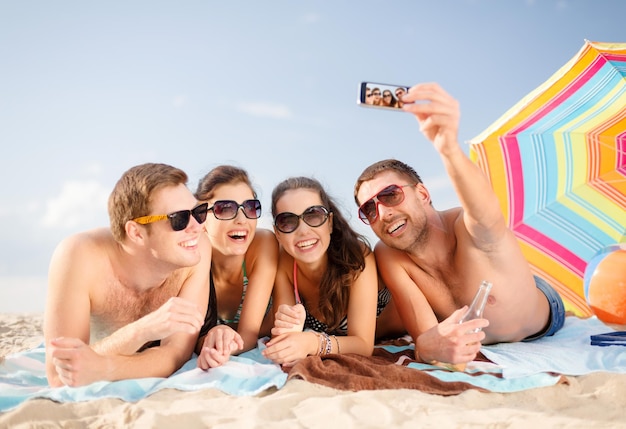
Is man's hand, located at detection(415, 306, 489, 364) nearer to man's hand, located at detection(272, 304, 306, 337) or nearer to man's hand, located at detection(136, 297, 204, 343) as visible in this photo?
man's hand, located at detection(272, 304, 306, 337)

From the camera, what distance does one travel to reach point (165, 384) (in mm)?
3529

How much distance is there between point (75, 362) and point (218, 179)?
2019 mm

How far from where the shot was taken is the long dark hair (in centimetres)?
476

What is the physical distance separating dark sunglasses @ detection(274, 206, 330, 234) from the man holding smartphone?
0.41m

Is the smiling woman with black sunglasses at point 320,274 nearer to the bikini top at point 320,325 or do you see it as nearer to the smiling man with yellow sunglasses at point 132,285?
the bikini top at point 320,325

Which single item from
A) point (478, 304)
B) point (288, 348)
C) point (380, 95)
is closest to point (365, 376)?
point (288, 348)

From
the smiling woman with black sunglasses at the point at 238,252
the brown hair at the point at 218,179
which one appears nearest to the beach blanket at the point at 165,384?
the smiling woman with black sunglasses at the point at 238,252

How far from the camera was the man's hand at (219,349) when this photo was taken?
12.8ft

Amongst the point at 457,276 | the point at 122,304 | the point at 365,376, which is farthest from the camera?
the point at 457,276

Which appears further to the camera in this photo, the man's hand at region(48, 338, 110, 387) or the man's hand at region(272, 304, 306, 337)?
Answer: the man's hand at region(272, 304, 306, 337)

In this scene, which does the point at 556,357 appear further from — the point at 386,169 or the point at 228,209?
the point at 228,209

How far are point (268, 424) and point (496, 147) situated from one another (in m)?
4.35

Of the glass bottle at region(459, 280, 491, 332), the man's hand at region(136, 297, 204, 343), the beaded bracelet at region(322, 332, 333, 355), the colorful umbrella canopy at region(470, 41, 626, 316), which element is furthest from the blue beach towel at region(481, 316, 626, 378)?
the man's hand at region(136, 297, 204, 343)

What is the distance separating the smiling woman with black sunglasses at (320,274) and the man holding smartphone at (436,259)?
0.24 m
